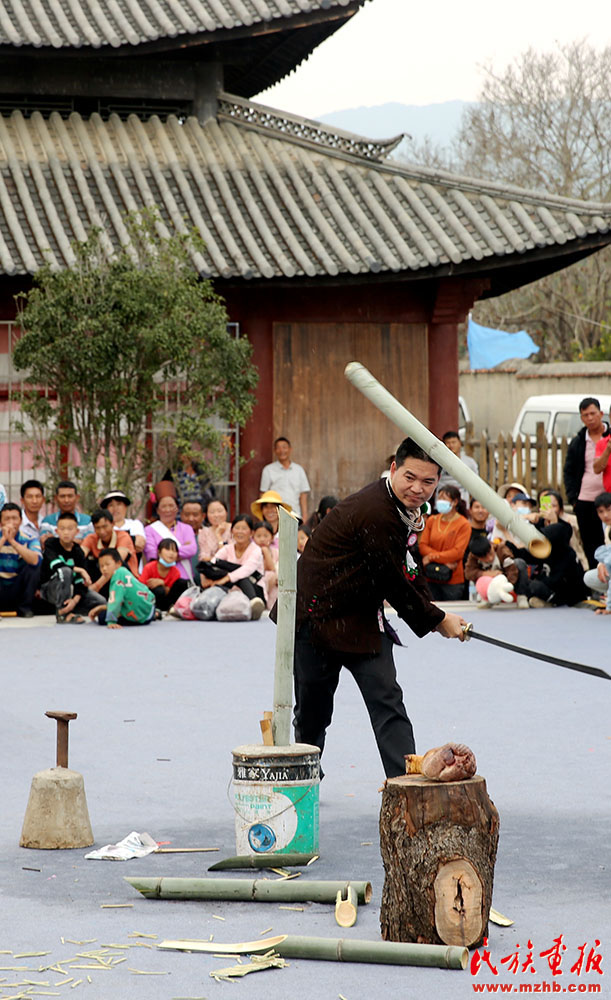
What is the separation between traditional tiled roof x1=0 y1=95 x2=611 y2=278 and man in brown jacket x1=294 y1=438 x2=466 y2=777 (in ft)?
31.6

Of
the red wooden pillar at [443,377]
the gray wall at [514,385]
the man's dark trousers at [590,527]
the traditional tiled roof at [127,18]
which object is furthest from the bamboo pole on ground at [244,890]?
the gray wall at [514,385]

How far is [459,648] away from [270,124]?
878 centimetres

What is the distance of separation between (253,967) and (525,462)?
14.8m

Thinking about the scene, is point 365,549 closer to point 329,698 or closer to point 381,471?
point 329,698

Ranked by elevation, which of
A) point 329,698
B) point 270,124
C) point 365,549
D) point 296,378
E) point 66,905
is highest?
point 270,124

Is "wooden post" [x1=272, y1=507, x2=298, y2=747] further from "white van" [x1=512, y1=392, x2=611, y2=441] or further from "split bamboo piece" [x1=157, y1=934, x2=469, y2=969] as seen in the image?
"white van" [x1=512, y1=392, x2=611, y2=441]

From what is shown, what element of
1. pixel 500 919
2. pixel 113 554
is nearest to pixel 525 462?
pixel 113 554

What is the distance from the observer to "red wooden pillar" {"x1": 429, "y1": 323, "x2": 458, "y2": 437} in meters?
16.7

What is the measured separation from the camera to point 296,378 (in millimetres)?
16297

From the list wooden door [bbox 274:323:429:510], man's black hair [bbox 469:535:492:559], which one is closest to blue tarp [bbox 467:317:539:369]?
wooden door [bbox 274:323:429:510]

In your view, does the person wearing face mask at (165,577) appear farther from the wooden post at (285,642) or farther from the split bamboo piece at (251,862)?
the split bamboo piece at (251,862)

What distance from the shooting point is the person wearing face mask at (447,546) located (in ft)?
45.3

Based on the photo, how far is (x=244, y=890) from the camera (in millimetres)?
4988

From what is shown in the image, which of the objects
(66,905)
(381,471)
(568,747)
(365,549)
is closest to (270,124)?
(381,471)
